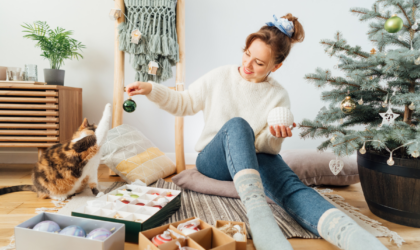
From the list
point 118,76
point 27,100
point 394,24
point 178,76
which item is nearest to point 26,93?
point 27,100

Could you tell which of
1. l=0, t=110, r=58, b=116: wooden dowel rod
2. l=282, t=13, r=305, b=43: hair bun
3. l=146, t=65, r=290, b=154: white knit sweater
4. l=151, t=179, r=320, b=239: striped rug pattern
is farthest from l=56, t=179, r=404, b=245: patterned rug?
l=282, t=13, r=305, b=43: hair bun

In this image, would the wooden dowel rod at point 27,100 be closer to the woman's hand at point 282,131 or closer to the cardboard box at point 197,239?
the cardboard box at point 197,239

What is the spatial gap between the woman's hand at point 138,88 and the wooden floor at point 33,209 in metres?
0.51

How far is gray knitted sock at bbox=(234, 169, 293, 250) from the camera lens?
706 millimetres

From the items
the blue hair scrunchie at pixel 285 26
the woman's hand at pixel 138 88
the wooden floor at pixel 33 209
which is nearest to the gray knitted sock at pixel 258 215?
the wooden floor at pixel 33 209

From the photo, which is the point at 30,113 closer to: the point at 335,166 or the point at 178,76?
the point at 178,76

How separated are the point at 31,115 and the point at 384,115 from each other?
5.64 ft

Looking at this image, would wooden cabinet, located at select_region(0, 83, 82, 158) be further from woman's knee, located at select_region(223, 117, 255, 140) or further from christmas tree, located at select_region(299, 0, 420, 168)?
christmas tree, located at select_region(299, 0, 420, 168)

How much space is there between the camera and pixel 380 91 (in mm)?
1123

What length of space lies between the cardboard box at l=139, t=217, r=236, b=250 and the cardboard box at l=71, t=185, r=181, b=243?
0.08 meters

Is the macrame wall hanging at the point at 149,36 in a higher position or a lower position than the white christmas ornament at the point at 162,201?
higher

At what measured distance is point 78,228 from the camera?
2.33ft

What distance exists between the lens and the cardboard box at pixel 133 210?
79cm

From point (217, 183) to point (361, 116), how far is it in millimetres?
705
